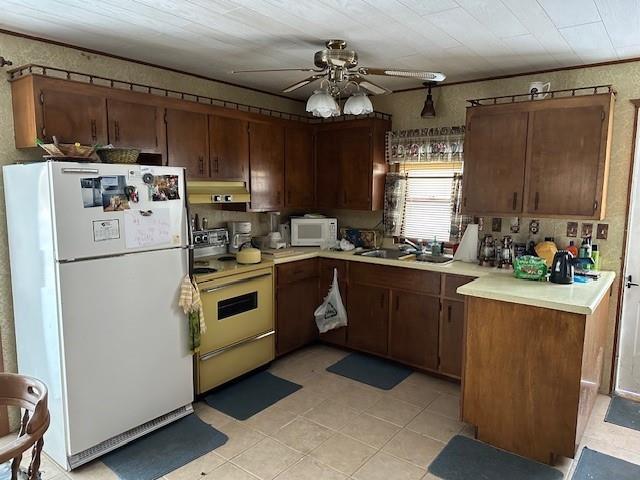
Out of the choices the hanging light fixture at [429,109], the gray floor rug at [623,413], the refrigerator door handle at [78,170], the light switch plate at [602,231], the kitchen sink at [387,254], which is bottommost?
the gray floor rug at [623,413]

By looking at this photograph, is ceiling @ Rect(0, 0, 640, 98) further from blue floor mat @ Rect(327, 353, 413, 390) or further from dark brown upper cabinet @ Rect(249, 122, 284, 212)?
blue floor mat @ Rect(327, 353, 413, 390)

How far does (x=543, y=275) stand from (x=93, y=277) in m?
2.71

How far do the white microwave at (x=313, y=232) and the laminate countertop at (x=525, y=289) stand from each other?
101 centimetres

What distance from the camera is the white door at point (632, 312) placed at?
3.09 m

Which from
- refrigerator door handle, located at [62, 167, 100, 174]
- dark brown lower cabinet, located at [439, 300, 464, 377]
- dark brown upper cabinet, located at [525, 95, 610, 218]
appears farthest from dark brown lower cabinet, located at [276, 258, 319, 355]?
dark brown upper cabinet, located at [525, 95, 610, 218]

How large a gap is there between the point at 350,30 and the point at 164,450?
8.69 ft

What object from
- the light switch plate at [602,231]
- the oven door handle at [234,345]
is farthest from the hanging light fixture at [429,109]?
the oven door handle at [234,345]

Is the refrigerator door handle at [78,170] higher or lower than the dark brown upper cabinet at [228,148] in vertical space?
lower

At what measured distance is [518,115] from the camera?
10.2 ft

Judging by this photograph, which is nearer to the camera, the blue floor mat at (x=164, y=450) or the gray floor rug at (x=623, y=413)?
the blue floor mat at (x=164, y=450)

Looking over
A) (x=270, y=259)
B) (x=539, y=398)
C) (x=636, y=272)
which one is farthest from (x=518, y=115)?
(x=270, y=259)

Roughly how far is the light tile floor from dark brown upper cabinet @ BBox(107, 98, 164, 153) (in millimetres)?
1852

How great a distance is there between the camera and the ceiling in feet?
7.09

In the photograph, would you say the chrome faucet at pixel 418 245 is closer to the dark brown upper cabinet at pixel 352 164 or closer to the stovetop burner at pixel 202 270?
the dark brown upper cabinet at pixel 352 164
